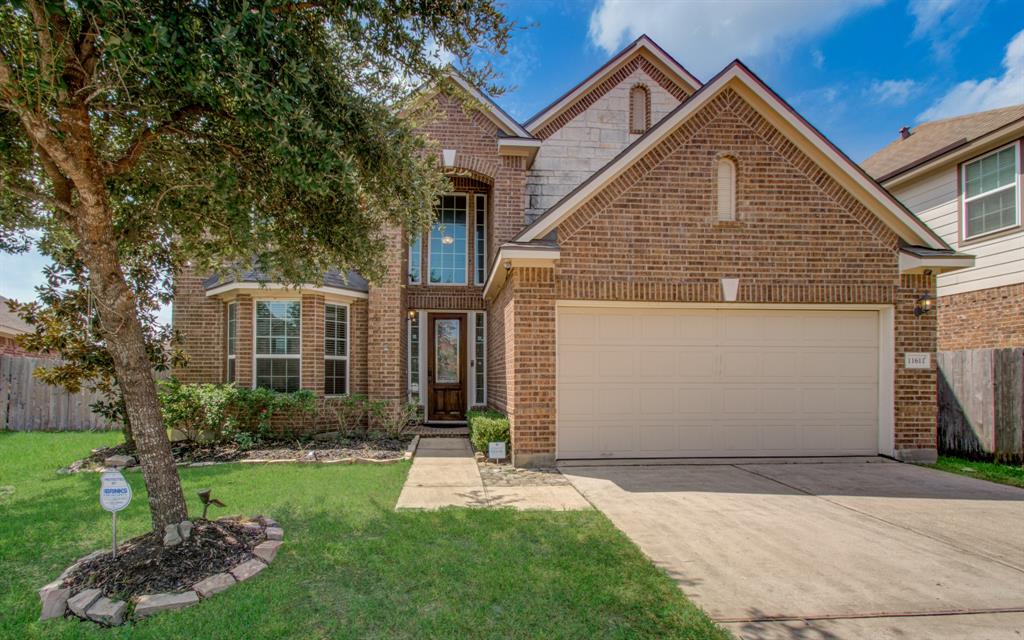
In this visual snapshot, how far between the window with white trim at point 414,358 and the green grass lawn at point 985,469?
9.53 meters

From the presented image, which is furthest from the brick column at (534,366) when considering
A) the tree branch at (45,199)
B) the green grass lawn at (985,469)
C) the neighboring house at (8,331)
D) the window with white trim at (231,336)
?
the neighboring house at (8,331)

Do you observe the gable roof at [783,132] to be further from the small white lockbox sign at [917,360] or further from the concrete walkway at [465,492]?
the concrete walkway at [465,492]

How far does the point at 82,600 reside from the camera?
142 inches

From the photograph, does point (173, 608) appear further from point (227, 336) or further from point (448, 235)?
point (448, 235)

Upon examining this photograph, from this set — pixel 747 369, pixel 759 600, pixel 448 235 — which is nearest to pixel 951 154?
pixel 747 369

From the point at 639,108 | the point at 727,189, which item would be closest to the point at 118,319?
the point at 727,189

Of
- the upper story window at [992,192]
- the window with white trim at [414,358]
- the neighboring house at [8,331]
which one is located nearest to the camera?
the upper story window at [992,192]

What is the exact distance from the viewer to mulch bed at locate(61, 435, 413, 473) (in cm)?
873

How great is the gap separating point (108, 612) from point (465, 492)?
373cm

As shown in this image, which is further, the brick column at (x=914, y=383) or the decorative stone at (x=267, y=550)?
the brick column at (x=914, y=383)

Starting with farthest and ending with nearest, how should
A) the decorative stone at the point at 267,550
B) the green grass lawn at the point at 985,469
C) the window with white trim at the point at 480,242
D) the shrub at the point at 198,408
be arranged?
the window with white trim at the point at 480,242 < the shrub at the point at 198,408 < the green grass lawn at the point at 985,469 < the decorative stone at the point at 267,550

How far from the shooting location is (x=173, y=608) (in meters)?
3.56

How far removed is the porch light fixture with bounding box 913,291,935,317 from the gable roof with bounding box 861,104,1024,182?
4.64 m

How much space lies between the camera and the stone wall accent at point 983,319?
1032 cm
